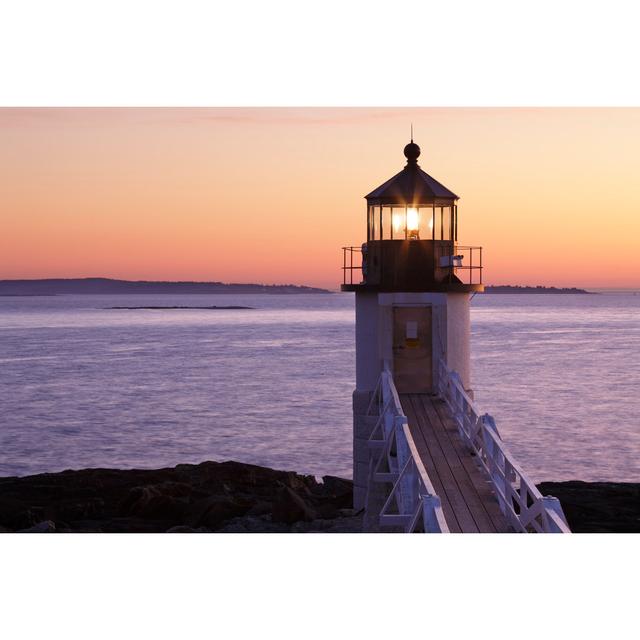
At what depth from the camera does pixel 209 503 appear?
1959 cm

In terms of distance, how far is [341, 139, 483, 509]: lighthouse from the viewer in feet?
57.0

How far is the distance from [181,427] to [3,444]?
6.99 m

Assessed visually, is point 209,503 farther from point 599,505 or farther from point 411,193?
point 599,505

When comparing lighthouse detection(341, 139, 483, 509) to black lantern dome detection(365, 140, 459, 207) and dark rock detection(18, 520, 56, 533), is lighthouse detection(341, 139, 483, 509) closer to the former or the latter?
black lantern dome detection(365, 140, 459, 207)

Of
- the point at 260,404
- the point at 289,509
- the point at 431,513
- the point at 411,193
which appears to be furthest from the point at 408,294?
the point at 260,404

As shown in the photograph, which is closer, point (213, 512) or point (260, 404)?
point (213, 512)

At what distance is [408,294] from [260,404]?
102 ft

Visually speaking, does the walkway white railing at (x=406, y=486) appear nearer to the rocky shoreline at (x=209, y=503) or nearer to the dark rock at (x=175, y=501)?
the rocky shoreline at (x=209, y=503)

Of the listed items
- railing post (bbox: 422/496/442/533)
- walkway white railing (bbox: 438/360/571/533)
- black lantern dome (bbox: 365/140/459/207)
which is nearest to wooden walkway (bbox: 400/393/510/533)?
walkway white railing (bbox: 438/360/571/533)

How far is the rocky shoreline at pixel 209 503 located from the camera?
18.7 m

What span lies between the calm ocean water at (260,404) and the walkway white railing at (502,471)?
16384 mm

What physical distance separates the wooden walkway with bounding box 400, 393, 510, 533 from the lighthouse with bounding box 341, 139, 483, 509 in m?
0.88

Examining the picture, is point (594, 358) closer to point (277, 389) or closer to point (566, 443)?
point (277, 389)

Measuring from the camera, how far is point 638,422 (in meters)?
42.8
